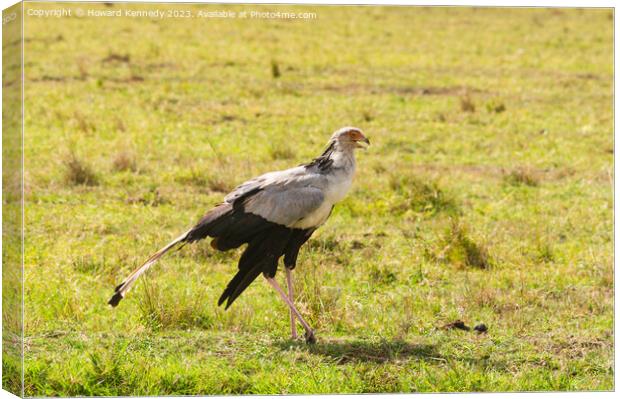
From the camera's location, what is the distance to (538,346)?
7062 millimetres

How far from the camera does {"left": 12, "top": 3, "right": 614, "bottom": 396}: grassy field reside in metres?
6.64

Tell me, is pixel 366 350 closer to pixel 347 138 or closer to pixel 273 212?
pixel 273 212

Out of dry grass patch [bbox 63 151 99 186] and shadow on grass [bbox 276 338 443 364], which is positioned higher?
dry grass patch [bbox 63 151 99 186]

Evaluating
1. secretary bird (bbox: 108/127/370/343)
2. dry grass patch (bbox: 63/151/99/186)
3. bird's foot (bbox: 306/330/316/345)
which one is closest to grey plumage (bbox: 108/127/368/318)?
secretary bird (bbox: 108/127/370/343)

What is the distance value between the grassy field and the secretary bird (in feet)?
1.64

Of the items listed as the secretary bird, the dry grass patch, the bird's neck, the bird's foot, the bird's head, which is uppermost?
the bird's head

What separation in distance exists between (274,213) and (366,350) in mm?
1047

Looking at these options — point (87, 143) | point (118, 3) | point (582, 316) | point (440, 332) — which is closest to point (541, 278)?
point (582, 316)

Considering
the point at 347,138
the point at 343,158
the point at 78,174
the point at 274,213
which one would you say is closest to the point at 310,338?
the point at 274,213

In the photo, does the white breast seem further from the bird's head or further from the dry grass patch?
the dry grass patch

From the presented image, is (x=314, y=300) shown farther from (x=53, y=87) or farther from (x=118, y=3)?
(x=53, y=87)

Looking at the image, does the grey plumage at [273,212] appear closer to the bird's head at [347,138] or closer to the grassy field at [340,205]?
the bird's head at [347,138]

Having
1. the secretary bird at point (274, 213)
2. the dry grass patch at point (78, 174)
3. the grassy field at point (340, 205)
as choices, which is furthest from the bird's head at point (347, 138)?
the dry grass patch at point (78, 174)

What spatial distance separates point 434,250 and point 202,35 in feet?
26.9
